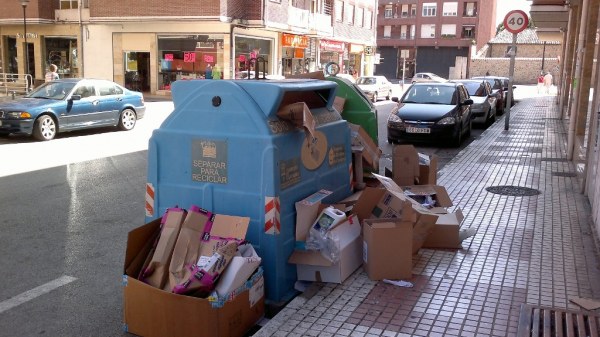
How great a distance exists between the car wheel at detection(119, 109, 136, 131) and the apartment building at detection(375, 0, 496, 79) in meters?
58.7

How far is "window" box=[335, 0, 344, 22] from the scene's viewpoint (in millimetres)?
43094

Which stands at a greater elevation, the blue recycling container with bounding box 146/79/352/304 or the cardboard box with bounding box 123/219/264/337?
the blue recycling container with bounding box 146/79/352/304

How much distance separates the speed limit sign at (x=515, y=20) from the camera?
593 inches

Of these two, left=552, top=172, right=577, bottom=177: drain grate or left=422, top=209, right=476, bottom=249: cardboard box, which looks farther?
left=552, top=172, right=577, bottom=177: drain grate

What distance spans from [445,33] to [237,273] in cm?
7597

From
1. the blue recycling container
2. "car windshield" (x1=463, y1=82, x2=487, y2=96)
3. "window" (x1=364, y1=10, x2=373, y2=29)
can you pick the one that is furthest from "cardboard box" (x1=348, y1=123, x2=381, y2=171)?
"window" (x1=364, y1=10, x2=373, y2=29)

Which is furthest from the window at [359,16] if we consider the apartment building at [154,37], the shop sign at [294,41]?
the shop sign at [294,41]

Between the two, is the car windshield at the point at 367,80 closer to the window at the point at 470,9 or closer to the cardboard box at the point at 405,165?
the cardboard box at the point at 405,165

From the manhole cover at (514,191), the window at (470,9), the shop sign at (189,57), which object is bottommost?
the manhole cover at (514,191)

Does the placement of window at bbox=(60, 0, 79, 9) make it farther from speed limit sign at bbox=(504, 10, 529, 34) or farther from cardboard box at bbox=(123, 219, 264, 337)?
cardboard box at bbox=(123, 219, 264, 337)

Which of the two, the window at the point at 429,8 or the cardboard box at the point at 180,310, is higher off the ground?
the window at the point at 429,8

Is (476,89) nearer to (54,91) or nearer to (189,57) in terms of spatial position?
(54,91)

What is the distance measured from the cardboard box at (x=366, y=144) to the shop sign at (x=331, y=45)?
36.3 m

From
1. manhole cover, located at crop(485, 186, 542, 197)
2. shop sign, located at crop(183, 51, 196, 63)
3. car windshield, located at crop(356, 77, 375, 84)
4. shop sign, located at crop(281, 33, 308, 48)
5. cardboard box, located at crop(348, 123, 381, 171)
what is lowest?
manhole cover, located at crop(485, 186, 542, 197)
